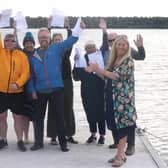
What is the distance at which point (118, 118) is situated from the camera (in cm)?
696

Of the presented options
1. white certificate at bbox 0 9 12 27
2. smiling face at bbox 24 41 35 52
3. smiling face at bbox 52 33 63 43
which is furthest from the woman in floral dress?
white certificate at bbox 0 9 12 27

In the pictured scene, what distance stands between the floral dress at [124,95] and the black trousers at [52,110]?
848 mm

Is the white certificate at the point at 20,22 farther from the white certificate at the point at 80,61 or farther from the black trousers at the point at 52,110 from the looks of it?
the black trousers at the point at 52,110

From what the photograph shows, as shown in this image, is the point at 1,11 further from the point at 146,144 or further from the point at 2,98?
the point at 146,144

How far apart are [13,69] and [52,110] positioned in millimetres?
757

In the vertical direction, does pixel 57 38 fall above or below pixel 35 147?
above

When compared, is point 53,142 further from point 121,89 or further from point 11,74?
point 121,89

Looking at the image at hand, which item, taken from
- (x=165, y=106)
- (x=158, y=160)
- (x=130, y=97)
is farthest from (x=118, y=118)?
(x=165, y=106)

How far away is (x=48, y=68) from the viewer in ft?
24.1

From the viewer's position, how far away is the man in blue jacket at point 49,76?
7.36m

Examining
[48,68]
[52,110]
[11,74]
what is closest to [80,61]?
[48,68]

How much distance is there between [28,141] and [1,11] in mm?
1770

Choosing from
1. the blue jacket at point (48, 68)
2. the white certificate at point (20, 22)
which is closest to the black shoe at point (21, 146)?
the blue jacket at point (48, 68)

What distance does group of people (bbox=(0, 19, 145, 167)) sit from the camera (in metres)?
6.93
